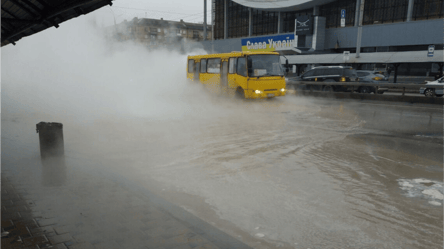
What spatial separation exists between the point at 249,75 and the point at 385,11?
29.8 meters

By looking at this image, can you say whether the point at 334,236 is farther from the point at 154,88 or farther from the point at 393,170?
the point at 154,88

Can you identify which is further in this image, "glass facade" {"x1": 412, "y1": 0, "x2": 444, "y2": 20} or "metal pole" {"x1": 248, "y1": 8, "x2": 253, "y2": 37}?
"metal pole" {"x1": 248, "y1": 8, "x2": 253, "y2": 37}

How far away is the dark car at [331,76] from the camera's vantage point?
2150cm

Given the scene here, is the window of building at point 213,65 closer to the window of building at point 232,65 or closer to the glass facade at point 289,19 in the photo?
the window of building at point 232,65

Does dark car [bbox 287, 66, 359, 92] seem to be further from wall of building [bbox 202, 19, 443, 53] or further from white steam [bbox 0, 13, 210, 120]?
wall of building [bbox 202, 19, 443, 53]

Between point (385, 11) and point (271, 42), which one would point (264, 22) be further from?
point (385, 11)

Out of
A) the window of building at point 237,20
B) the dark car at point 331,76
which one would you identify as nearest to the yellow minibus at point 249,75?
the dark car at point 331,76

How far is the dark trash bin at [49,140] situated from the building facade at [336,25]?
95.8ft

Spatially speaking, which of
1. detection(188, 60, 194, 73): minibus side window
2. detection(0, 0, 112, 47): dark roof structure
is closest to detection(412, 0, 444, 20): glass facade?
detection(188, 60, 194, 73): minibus side window

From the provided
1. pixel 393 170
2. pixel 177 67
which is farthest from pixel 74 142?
pixel 177 67

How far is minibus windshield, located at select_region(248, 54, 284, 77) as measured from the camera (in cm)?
1561

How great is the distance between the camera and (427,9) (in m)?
33.8

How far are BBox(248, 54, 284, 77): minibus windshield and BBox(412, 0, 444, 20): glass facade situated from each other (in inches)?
1047

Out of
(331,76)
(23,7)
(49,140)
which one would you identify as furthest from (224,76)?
(49,140)
